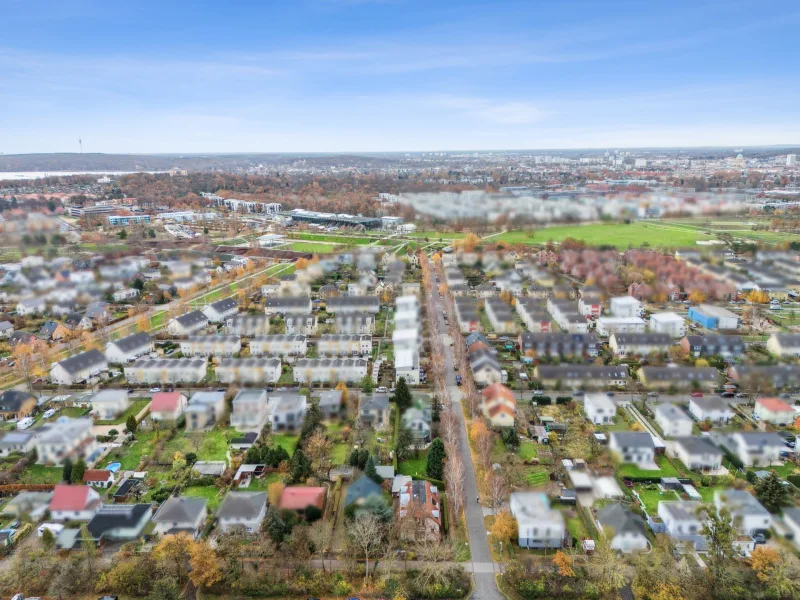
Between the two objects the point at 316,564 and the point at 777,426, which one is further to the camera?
the point at 777,426

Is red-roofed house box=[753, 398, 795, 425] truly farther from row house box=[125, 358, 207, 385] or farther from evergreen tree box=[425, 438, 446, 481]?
row house box=[125, 358, 207, 385]

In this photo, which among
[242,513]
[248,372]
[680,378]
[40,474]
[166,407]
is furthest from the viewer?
[248,372]

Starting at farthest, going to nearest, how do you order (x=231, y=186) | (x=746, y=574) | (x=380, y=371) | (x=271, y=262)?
(x=231, y=186) → (x=271, y=262) → (x=380, y=371) → (x=746, y=574)

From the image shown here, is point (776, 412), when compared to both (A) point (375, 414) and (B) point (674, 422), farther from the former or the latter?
(A) point (375, 414)

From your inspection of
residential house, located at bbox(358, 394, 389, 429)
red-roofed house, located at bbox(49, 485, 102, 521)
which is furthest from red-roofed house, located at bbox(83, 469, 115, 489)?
residential house, located at bbox(358, 394, 389, 429)

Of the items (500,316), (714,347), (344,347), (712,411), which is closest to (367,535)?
(344,347)

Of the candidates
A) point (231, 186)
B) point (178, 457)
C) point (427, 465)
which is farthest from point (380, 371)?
point (231, 186)

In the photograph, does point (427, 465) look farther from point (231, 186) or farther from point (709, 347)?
point (231, 186)
